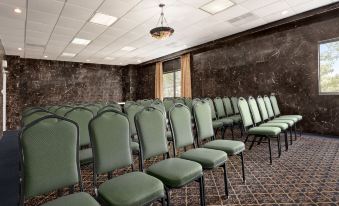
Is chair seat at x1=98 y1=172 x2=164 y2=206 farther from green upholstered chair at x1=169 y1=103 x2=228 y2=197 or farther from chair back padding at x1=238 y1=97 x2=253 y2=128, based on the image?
chair back padding at x1=238 y1=97 x2=253 y2=128

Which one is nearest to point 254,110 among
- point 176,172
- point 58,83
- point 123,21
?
point 176,172

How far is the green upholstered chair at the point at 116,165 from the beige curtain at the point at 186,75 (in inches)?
285

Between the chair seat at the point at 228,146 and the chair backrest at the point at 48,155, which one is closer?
the chair backrest at the point at 48,155

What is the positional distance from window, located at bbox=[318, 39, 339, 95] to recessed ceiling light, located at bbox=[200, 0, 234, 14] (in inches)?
103

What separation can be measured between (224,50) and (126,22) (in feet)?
12.2

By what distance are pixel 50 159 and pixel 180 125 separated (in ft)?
4.48

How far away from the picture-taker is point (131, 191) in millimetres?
1420

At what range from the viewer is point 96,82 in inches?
478

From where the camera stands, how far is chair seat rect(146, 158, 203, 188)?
1.67m

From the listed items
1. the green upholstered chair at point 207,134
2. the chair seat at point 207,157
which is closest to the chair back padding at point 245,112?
the green upholstered chair at point 207,134

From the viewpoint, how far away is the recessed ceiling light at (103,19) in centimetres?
498

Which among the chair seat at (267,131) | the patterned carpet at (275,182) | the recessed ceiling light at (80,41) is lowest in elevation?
the patterned carpet at (275,182)

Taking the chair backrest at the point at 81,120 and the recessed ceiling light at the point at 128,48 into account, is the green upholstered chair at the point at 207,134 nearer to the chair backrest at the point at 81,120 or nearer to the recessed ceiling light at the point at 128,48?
the chair backrest at the point at 81,120

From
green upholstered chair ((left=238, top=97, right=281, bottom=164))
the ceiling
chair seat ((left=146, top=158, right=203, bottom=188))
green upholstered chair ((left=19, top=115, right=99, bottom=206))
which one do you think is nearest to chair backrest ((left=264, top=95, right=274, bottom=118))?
green upholstered chair ((left=238, top=97, right=281, bottom=164))
